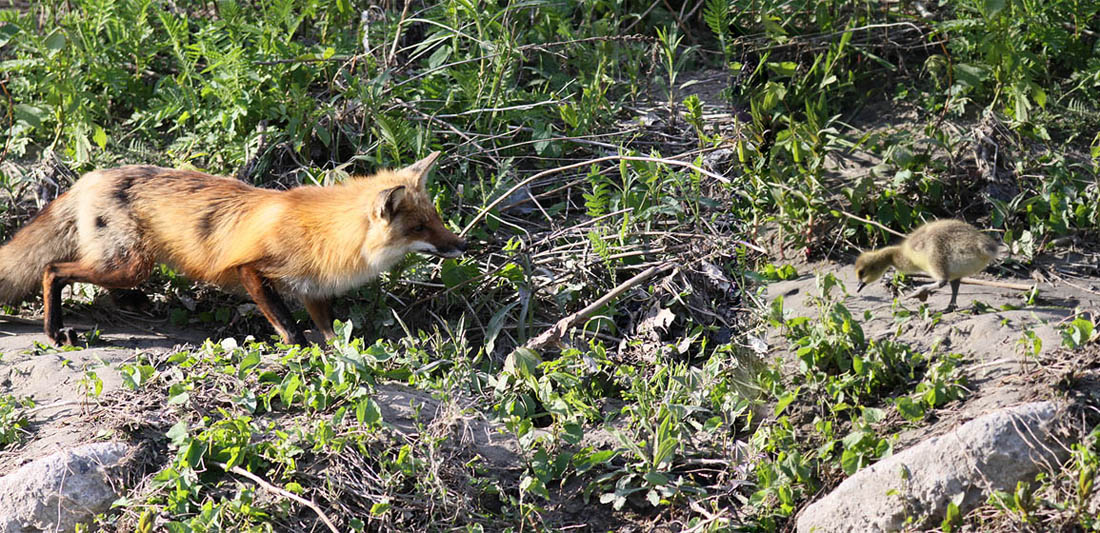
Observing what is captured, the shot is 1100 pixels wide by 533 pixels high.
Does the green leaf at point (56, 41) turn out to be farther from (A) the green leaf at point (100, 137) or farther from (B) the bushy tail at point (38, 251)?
(B) the bushy tail at point (38, 251)

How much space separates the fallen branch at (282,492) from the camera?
424 centimetres

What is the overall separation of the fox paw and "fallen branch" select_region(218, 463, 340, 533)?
221 centimetres

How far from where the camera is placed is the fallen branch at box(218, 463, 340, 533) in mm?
4238

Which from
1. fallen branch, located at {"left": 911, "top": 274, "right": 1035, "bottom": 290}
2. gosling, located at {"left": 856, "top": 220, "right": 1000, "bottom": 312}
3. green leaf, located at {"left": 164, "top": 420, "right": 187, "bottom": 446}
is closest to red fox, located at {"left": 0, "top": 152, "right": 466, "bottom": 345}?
green leaf, located at {"left": 164, "top": 420, "right": 187, "bottom": 446}

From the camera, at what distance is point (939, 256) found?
5047 mm

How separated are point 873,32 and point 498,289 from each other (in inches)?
137

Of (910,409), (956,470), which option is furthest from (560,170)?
(956,470)

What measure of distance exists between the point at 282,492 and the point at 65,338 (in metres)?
2.62

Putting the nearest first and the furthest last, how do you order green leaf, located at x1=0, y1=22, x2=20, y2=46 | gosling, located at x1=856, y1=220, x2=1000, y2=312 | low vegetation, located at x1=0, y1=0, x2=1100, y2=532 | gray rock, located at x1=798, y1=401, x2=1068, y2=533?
gray rock, located at x1=798, y1=401, x2=1068, y2=533 → low vegetation, located at x1=0, y1=0, x2=1100, y2=532 → gosling, located at x1=856, y1=220, x2=1000, y2=312 → green leaf, located at x1=0, y1=22, x2=20, y2=46

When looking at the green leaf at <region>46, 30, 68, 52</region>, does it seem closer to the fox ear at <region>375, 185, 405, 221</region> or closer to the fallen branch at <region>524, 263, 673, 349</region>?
the fox ear at <region>375, 185, 405, 221</region>

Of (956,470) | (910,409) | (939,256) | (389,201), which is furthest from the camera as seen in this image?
(389,201)

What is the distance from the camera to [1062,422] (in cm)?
409

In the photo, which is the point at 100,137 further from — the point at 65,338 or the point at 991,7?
the point at 991,7

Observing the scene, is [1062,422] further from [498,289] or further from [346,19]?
[346,19]
